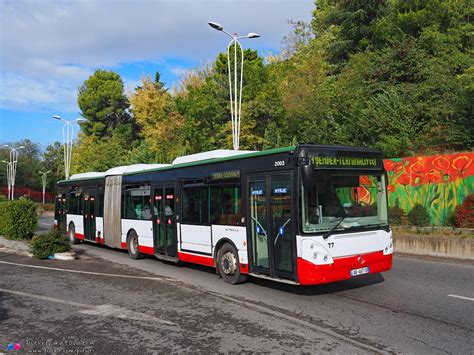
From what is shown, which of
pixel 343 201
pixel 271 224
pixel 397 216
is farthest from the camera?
pixel 397 216

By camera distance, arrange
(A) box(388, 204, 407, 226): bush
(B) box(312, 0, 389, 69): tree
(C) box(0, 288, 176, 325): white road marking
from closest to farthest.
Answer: (C) box(0, 288, 176, 325): white road marking < (A) box(388, 204, 407, 226): bush < (B) box(312, 0, 389, 69): tree

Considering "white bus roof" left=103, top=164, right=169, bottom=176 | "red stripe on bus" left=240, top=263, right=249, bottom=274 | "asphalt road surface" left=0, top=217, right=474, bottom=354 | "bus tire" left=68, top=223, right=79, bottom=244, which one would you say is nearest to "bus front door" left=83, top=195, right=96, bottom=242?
"bus tire" left=68, top=223, right=79, bottom=244

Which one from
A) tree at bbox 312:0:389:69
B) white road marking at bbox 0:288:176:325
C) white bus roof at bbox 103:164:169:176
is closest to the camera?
white road marking at bbox 0:288:176:325

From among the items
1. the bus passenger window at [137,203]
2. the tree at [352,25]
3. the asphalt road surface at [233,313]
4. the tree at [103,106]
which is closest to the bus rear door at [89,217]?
the bus passenger window at [137,203]

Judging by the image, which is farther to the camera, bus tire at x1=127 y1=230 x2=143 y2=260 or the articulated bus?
bus tire at x1=127 y1=230 x2=143 y2=260

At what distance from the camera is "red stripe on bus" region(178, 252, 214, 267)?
10633 millimetres

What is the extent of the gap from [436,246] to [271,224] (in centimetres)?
801

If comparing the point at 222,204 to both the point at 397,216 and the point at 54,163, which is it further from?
the point at 54,163

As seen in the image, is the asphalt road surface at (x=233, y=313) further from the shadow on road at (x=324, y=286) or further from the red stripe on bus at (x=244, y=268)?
the red stripe on bus at (x=244, y=268)

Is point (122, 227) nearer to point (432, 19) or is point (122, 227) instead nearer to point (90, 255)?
point (90, 255)

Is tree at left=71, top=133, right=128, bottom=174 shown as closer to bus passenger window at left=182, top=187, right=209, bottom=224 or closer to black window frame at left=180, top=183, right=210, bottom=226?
black window frame at left=180, top=183, right=210, bottom=226

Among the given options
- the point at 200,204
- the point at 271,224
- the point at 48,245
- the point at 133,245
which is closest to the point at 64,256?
the point at 48,245

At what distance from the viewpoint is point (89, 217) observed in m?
18.2

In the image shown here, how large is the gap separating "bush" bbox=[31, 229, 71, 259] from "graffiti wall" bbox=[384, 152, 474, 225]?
1378 centimetres
